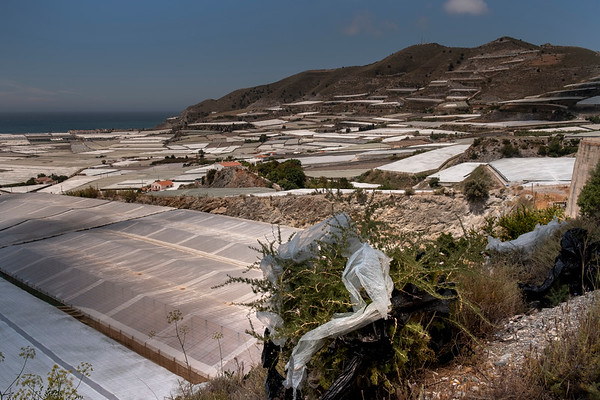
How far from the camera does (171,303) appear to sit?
811cm

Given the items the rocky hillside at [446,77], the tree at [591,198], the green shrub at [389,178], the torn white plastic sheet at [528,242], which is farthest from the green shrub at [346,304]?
the rocky hillside at [446,77]

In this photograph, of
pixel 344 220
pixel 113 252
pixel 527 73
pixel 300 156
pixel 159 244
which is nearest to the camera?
pixel 344 220

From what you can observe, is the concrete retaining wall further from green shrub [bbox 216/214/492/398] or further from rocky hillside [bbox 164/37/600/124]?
rocky hillside [bbox 164/37/600/124]

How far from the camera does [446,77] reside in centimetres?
9062

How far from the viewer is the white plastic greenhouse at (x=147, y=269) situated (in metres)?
6.99

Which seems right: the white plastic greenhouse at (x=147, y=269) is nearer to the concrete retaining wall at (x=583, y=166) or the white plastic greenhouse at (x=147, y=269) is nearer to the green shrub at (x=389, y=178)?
the concrete retaining wall at (x=583, y=166)

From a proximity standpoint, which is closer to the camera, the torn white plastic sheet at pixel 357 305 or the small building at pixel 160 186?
the torn white plastic sheet at pixel 357 305

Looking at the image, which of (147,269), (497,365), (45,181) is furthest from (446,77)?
(497,365)

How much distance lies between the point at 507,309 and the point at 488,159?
28229 mm

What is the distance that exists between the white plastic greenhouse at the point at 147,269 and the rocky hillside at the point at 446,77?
222ft

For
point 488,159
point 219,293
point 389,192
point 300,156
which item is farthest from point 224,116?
point 219,293

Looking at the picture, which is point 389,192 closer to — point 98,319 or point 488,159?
point 98,319

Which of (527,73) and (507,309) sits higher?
(527,73)

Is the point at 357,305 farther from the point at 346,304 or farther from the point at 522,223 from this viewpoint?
the point at 522,223
